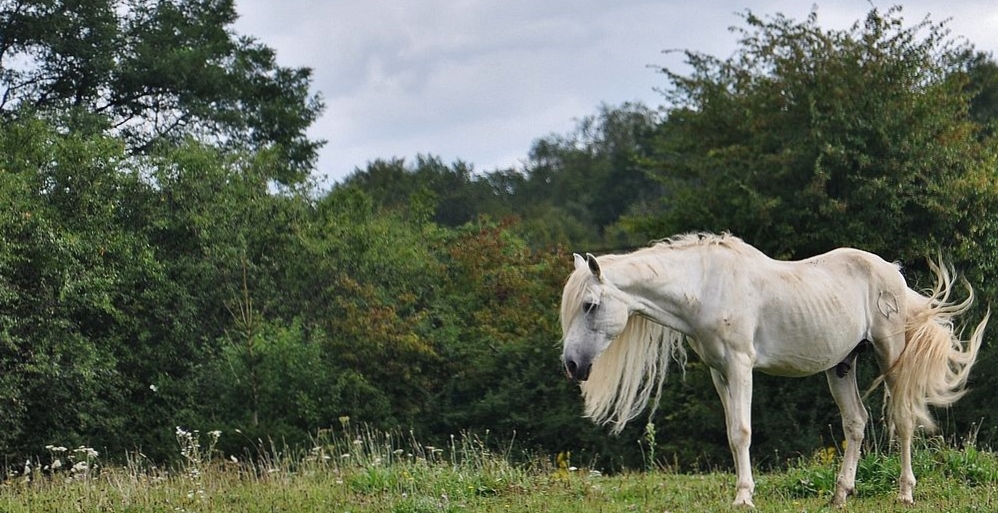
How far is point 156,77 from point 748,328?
2375cm

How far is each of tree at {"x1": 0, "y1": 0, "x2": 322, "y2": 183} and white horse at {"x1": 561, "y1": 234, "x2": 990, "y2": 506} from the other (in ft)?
56.0

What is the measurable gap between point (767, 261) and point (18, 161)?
1452 centimetres

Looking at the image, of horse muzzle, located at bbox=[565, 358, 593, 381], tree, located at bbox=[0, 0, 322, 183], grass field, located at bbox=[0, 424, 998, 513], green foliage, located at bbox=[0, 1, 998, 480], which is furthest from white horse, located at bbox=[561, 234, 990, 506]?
tree, located at bbox=[0, 0, 322, 183]

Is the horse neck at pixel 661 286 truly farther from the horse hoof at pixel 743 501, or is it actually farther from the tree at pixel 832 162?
the tree at pixel 832 162

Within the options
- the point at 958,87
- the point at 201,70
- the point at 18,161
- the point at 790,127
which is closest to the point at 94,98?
the point at 201,70

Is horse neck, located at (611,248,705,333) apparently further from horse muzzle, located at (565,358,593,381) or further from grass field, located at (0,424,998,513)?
grass field, located at (0,424,998,513)

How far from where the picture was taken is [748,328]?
7.49 metres

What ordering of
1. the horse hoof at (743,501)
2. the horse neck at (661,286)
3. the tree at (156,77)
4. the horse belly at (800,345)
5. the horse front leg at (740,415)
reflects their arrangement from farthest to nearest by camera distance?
the tree at (156,77) → the horse belly at (800,345) → the horse neck at (661,286) → the horse front leg at (740,415) → the horse hoof at (743,501)

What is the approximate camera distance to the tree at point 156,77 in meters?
26.5

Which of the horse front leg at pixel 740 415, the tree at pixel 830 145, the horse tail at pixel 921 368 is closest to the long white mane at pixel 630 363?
the horse front leg at pixel 740 415

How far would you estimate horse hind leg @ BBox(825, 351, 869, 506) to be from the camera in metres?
7.79

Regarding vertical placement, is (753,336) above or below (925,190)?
below

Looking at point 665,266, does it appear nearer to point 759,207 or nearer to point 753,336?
point 753,336

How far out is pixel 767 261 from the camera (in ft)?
26.1
